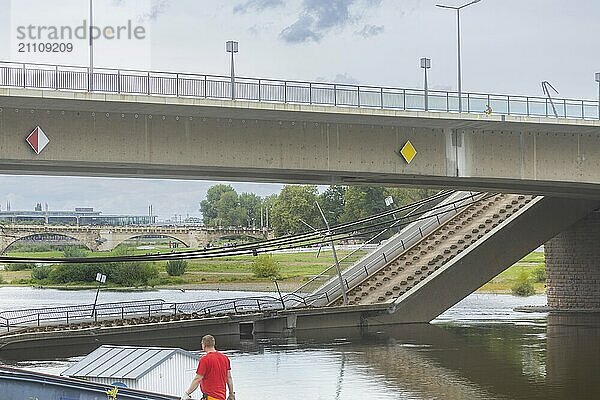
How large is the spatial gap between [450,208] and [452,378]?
2422 cm

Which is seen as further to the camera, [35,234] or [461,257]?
[35,234]

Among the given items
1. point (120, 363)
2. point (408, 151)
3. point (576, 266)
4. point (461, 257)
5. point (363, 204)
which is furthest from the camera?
point (363, 204)

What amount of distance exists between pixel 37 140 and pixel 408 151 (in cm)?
1358

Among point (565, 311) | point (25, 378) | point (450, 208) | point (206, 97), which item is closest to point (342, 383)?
point (206, 97)

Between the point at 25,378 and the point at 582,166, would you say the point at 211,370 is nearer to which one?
the point at 25,378

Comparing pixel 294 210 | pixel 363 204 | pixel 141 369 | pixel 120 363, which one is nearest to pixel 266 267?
pixel 363 204

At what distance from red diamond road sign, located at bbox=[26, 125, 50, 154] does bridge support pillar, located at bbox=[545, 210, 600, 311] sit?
1274 inches

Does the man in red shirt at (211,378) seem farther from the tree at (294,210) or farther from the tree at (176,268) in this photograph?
the tree at (294,210)

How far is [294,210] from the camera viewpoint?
13262cm

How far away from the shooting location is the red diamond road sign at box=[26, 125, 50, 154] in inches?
1356

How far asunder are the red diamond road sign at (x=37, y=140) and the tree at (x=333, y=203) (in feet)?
339

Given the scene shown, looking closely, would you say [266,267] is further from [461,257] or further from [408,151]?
[408,151]

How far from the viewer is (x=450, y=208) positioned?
183ft

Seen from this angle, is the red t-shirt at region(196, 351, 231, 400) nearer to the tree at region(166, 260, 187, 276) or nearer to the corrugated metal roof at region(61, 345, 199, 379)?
the corrugated metal roof at region(61, 345, 199, 379)
